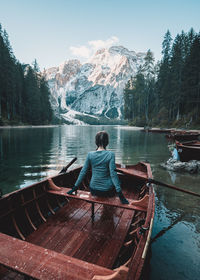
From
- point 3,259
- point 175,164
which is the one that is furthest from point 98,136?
point 175,164

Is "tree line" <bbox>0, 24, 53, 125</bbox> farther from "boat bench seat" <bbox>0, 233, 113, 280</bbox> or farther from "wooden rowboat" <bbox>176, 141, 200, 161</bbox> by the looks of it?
"boat bench seat" <bbox>0, 233, 113, 280</bbox>

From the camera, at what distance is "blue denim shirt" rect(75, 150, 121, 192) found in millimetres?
3568

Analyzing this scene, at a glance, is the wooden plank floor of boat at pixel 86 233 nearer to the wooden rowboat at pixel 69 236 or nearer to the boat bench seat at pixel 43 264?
the wooden rowboat at pixel 69 236

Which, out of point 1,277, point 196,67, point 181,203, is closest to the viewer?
point 1,277

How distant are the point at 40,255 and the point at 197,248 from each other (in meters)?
4.12

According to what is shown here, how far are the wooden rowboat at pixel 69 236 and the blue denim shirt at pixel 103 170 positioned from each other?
1.04 ft

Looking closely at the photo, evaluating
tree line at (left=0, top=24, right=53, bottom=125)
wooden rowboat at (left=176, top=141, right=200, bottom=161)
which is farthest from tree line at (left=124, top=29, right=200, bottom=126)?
tree line at (left=0, top=24, right=53, bottom=125)

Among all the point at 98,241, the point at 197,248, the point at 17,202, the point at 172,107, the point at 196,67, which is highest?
the point at 196,67

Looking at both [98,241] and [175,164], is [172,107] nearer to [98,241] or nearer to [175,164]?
[175,164]

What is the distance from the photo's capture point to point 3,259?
75.3 inches

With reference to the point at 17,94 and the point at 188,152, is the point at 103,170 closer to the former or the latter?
the point at 188,152

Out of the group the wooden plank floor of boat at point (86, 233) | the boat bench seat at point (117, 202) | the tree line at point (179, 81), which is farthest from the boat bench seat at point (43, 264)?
the tree line at point (179, 81)

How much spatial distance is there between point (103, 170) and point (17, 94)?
67870 mm

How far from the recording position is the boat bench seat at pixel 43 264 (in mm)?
1737
